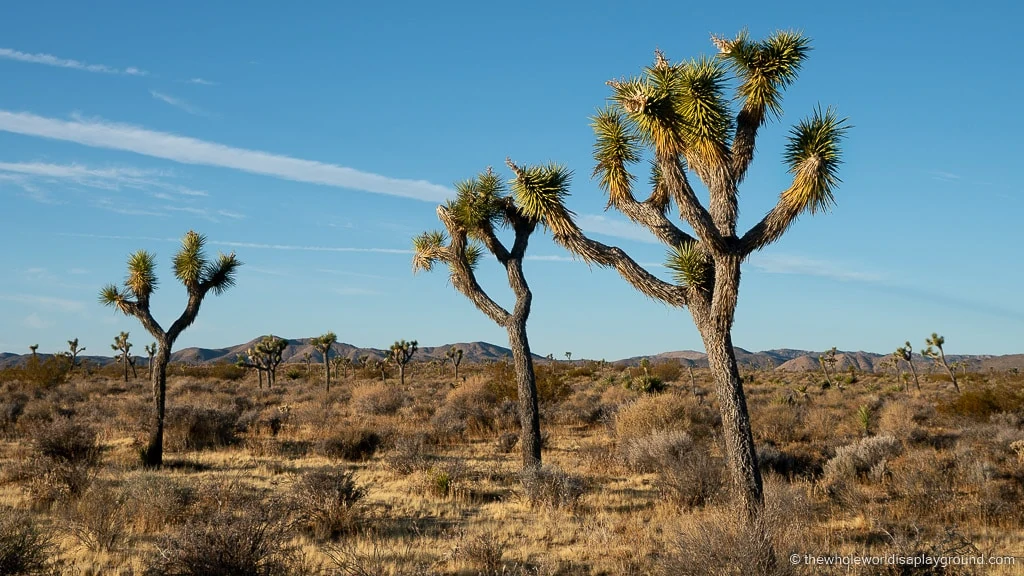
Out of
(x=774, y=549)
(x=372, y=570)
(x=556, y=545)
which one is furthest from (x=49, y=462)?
(x=774, y=549)

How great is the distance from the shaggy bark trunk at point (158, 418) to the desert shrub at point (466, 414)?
22.1 feet

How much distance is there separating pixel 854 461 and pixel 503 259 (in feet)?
23.5

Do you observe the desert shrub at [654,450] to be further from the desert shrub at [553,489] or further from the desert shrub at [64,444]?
the desert shrub at [64,444]

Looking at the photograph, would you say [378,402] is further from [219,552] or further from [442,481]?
[219,552]

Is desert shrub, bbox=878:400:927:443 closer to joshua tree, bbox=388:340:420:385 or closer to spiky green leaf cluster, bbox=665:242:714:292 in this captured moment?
spiky green leaf cluster, bbox=665:242:714:292

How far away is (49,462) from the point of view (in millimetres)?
9820

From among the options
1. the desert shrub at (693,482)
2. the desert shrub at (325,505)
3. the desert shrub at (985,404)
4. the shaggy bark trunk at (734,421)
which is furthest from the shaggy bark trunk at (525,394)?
the desert shrub at (985,404)

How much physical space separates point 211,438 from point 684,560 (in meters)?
14.3

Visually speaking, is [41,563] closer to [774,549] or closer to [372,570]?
[372,570]

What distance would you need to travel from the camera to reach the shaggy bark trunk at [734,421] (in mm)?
7910

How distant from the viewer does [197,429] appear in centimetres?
1655

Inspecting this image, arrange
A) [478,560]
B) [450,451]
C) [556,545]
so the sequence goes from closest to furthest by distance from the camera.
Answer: [478,560] → [556,545] → [450,451]

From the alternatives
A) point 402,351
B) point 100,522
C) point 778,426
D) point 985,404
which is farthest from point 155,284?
point 402,351

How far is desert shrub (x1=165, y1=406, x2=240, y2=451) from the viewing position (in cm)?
1608
